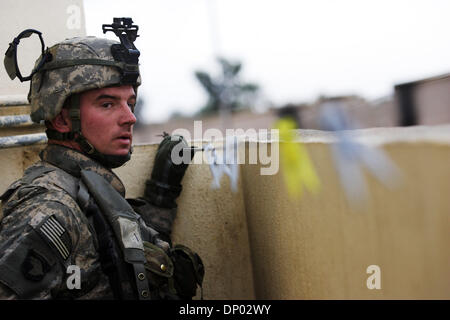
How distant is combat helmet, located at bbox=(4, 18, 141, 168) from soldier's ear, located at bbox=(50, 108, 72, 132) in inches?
0.9

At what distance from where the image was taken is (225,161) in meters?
2.58

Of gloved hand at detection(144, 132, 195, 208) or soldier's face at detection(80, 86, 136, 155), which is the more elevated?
soldier's face at detection(80, 86, 136, 155)

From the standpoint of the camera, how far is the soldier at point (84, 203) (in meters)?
1.63

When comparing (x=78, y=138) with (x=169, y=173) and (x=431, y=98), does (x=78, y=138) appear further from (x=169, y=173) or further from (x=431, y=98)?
(x=431, y=98)

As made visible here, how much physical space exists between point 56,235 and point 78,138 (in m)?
0.57

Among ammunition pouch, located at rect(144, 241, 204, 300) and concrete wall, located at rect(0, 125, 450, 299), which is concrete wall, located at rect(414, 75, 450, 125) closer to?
concrete wall, located at rect(0, 125, 450, 299)

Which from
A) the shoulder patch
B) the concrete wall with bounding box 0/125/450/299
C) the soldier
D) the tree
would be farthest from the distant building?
the tree

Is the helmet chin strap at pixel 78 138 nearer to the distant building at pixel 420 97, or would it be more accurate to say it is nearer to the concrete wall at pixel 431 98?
the distant building at pixel 420 97

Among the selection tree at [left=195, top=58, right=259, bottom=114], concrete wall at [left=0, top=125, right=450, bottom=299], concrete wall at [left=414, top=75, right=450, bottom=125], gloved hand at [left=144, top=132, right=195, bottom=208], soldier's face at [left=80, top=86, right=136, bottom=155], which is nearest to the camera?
concrete wall at [left=0, top=125, right=450, bottom=299]

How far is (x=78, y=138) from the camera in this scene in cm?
210

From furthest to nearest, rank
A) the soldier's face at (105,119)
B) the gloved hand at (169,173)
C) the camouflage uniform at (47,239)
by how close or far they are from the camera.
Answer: the gloved hand at (169,173), the soldier's face at (105,119), the camouflage uniform at (47,239)

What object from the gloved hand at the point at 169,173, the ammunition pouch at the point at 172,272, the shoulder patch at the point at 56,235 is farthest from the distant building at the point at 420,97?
the shoulder patch at the point at 56,235

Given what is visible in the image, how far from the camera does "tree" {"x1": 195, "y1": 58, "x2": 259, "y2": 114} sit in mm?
32481

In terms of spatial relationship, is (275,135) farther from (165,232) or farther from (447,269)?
(447,269)
